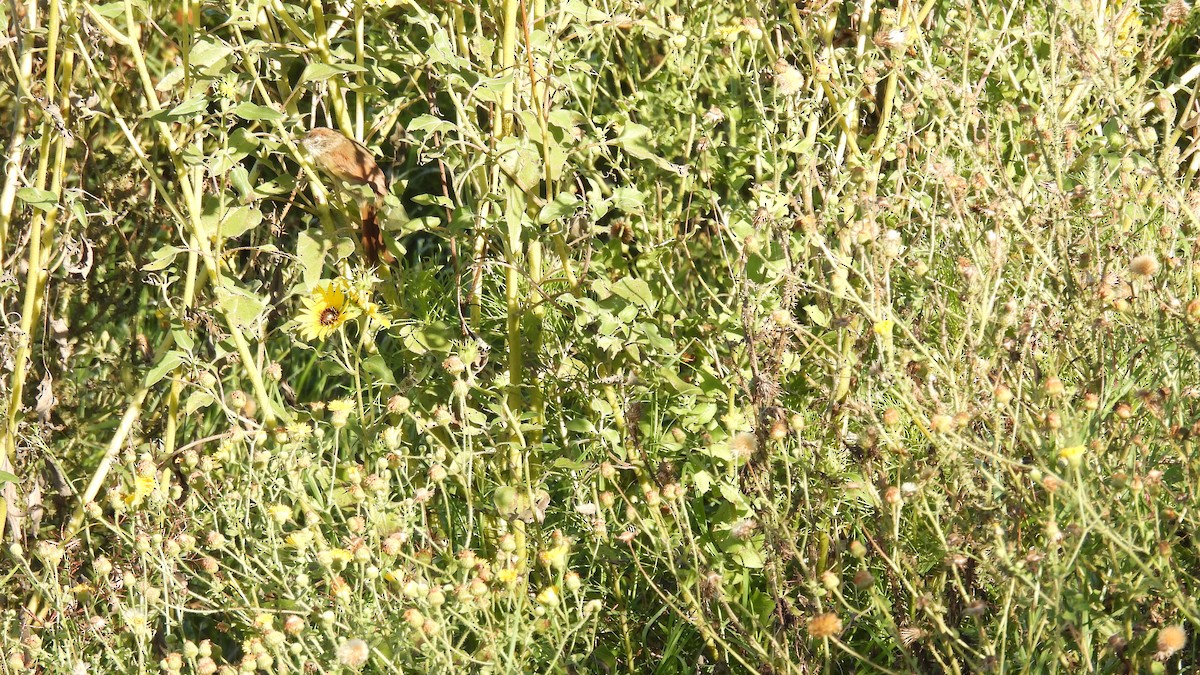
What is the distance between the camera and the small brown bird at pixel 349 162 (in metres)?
2.00

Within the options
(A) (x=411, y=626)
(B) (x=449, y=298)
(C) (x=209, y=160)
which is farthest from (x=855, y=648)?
(C) (x=209, y=160)

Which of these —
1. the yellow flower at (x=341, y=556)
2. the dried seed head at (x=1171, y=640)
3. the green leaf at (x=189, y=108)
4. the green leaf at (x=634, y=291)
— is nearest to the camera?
the dried seed head at (x=1171, y=640)

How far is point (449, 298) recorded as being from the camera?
2.52m

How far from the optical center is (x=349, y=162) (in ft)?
6.68

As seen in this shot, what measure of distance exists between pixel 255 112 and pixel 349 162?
0.18 m

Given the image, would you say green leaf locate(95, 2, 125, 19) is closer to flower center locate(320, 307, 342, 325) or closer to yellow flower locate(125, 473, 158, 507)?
flower center locate(320, 307, 342, 325)

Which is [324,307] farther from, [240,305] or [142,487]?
[142,487]

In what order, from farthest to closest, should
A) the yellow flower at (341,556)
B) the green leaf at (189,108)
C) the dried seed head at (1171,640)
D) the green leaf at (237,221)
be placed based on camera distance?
the green leaf at (237,221), the green leaf at (189,108), the yellow flower at (341,556), the dried seed head at (1171,640)

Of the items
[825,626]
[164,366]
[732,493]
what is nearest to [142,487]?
[164,366]

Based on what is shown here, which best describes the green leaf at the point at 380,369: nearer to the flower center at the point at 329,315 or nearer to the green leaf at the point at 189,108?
the flower center at the point at 329,315

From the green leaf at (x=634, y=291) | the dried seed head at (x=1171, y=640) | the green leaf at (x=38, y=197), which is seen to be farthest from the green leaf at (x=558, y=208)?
the dried seed head at (x=1171, y=640)

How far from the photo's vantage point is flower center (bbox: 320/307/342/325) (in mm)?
2098

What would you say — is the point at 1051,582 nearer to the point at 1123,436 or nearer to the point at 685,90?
the point at 1123,436

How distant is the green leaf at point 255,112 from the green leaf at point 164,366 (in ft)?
1.37
